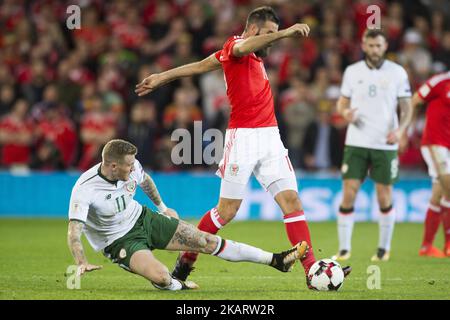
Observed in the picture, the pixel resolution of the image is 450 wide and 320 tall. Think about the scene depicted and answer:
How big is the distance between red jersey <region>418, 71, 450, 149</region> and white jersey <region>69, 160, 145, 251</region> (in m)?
4.66

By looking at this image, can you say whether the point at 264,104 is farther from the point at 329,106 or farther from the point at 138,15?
the point at 138,15

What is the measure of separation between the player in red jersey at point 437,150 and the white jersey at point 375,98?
26.2 inches

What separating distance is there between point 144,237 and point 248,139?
1247 millimetres

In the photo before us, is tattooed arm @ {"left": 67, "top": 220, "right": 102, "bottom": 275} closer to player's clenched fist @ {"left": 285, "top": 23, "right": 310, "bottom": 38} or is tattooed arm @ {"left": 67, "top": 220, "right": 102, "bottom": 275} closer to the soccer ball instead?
the soccer ball

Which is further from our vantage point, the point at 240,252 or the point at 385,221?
the point at 385,221

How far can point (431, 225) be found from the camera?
1167cm

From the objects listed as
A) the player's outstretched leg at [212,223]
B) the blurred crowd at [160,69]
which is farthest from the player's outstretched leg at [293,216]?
the blurred crowd at [160,69]

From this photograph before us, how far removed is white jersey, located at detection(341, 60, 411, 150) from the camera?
36.4 feet

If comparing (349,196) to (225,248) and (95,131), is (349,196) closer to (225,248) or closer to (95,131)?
(225,248)

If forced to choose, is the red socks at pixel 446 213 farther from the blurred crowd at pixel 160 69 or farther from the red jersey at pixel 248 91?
the blurred crowd at pixel 160 69

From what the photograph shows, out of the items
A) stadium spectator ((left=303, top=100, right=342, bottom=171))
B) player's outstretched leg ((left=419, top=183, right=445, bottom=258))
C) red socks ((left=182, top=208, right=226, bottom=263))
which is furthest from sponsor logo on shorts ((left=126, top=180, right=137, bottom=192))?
stadium spectator ((left=303, top=100, right=342, bottom=171))

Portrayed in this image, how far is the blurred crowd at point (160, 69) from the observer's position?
16.8 m

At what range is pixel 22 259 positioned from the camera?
35.2ft

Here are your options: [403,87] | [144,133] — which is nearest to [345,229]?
[403,87]
